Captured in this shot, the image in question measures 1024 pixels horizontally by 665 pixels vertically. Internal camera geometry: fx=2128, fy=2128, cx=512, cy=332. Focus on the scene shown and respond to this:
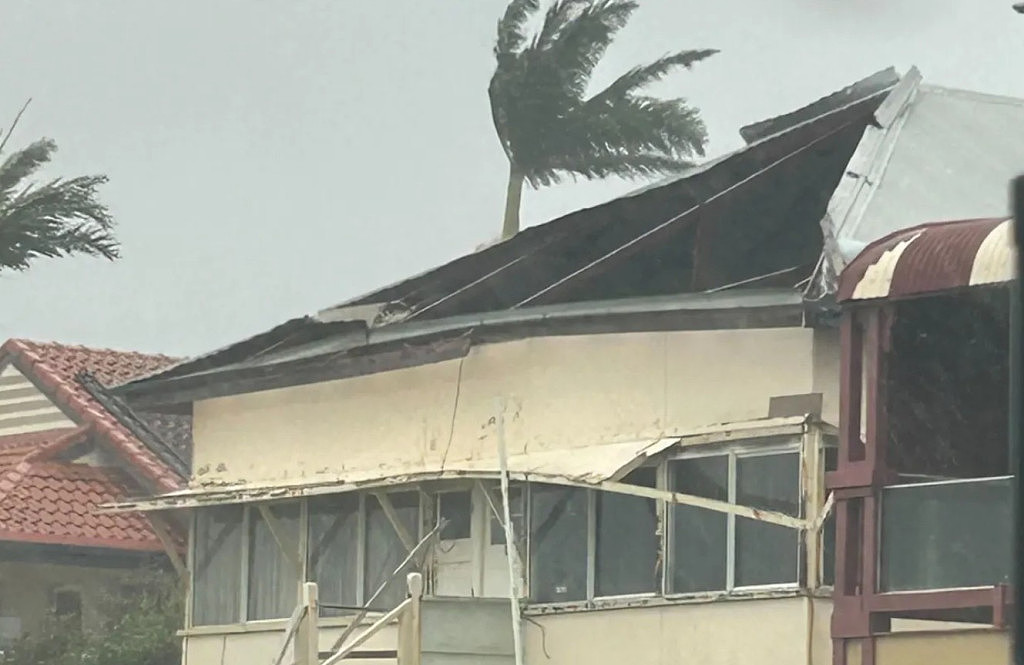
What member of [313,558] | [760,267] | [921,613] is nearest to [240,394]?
[313,558]

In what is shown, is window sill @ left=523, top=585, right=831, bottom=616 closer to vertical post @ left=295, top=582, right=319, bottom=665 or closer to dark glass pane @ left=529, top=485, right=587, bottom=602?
dark glass pane @ left=529, top=485, right=587, bottom=602

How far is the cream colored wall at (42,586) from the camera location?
81.6 ft

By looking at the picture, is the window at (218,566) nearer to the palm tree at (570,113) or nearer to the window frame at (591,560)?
the window frame at (591,560)

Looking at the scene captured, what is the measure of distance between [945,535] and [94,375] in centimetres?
1656

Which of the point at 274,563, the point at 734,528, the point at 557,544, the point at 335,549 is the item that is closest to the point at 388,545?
the point at 335,549

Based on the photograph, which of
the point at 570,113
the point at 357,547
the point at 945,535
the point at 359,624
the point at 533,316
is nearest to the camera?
the point at 945,535

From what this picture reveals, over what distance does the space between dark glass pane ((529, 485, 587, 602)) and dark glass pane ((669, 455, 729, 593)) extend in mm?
1019

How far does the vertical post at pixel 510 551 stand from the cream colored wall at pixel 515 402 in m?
0.25

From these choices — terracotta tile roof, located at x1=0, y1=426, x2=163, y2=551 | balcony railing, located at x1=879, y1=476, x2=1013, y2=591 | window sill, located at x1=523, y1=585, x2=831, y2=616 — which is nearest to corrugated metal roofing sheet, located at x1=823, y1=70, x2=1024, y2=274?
balcony railing, located at x1=879, y1=476, x2=1013, y2=591

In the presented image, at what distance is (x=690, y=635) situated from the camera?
1620 centimetres

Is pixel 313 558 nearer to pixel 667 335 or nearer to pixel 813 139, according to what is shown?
pixel 667 335

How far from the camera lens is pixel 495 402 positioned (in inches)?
714

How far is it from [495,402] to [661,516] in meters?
2.18

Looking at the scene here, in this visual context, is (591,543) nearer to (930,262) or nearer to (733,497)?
(733,497)
